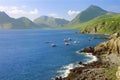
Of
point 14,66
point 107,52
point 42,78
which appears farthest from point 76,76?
point 107,52

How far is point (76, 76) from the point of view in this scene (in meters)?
88.1

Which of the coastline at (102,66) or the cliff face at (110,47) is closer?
the coastline at (102,66)

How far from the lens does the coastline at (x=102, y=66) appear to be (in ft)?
268

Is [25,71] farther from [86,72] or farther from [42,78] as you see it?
[86,72]

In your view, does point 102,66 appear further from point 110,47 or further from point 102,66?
point 110,47

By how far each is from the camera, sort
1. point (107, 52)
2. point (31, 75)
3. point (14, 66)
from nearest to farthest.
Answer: point (31, 75) < point (14, 66) < point (107, 52)

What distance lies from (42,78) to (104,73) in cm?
2163

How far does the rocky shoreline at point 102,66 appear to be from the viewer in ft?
267

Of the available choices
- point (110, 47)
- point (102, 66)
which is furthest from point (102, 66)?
point (110, 47)

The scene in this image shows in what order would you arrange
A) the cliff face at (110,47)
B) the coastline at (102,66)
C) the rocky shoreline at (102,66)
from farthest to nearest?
the cliff face at (110,47)
the coastline at (102,66)
the rocky shoreline at (102,66)

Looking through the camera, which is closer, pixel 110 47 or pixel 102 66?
pixel 102 66

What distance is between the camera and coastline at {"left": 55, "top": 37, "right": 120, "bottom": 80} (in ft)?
268

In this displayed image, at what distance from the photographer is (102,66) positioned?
335ft

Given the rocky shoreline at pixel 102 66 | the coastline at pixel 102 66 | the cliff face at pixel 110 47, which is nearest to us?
the rocky shoreline at pixel 102 66
